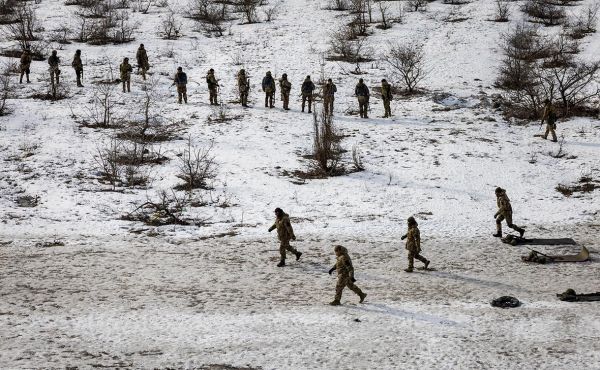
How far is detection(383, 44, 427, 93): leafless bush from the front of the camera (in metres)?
28.6

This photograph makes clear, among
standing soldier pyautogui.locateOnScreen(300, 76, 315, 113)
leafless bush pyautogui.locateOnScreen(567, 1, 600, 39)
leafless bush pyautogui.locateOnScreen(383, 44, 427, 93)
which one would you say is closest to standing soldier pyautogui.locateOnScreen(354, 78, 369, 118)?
standing soldier pyautogui.locateOnScreen(300, 76, 315, 113)

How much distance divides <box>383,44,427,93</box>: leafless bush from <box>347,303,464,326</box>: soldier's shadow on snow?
18.2m

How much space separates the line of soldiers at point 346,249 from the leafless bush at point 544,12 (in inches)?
1011

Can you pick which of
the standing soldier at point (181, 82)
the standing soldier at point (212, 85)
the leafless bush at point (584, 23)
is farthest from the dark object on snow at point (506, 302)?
the leafless bush at point (584, 23)

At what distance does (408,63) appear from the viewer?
28.8 metres

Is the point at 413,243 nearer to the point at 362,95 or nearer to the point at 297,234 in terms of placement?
the point at 297,234

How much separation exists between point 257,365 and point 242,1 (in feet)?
118

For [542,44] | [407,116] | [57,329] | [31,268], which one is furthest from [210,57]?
[57,329]

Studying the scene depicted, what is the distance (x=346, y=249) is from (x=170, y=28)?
26.2m

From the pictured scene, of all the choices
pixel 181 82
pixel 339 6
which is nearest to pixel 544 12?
pixel 339 6

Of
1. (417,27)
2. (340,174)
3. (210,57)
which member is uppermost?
(417,27)

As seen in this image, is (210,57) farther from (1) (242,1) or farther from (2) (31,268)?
(2) (31,268)

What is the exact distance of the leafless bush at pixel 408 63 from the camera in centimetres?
2861

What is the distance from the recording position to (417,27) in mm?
36750
